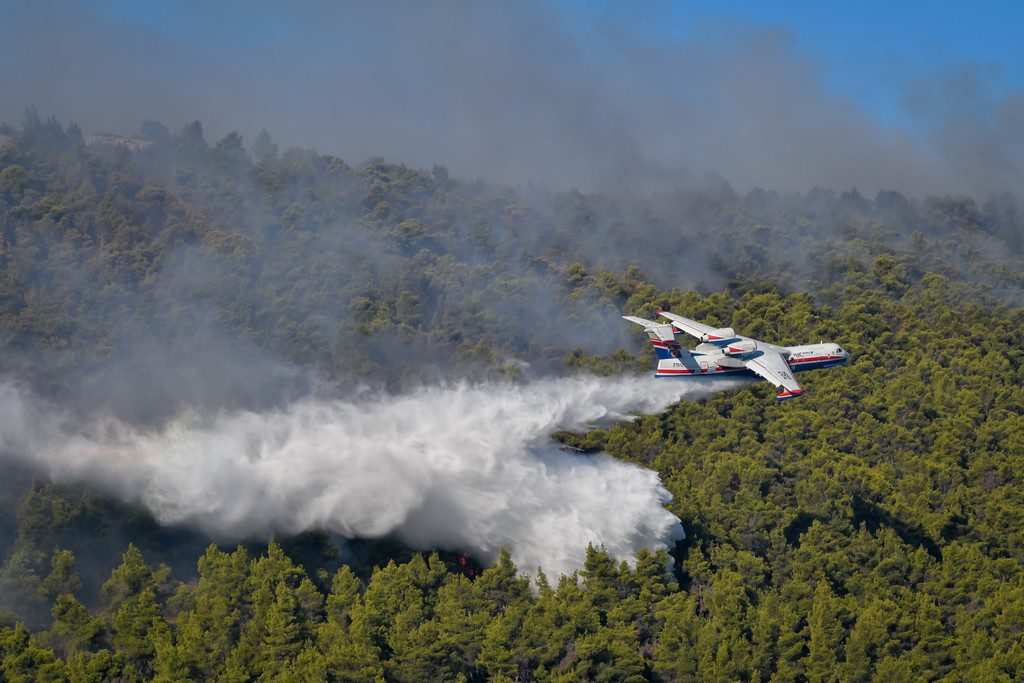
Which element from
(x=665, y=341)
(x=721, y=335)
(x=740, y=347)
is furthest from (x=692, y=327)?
(x=740, y=347)

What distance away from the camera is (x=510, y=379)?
7806 centimetres

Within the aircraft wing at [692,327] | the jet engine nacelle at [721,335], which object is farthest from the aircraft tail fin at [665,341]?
the aircraft wing at [692,327]

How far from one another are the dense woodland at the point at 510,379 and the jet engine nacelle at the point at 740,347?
36.0 feet

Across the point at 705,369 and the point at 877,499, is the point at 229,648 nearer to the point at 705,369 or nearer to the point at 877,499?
the point at 705,369

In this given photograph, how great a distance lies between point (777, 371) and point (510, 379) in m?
24.8

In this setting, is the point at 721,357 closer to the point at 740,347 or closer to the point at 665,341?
the point at 740,347

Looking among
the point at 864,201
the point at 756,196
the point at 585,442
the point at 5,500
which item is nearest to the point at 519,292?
the point at 585,442

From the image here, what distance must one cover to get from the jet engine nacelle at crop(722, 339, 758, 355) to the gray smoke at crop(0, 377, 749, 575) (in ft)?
7.81

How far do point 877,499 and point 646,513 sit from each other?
59.6 feet

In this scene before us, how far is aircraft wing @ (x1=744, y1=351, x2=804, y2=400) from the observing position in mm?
55750

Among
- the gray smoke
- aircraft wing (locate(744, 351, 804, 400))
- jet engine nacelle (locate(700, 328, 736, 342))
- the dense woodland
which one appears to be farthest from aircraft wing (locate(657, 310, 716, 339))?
the dense woodland

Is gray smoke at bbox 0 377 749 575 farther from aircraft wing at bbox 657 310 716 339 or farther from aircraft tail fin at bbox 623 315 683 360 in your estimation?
aircraft tail fin at bbox 623 315 683 360

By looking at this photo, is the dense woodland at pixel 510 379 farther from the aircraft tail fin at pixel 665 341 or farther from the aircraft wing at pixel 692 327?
the aircraft tail fin at pixel 665 341

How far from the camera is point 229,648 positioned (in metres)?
49.2
